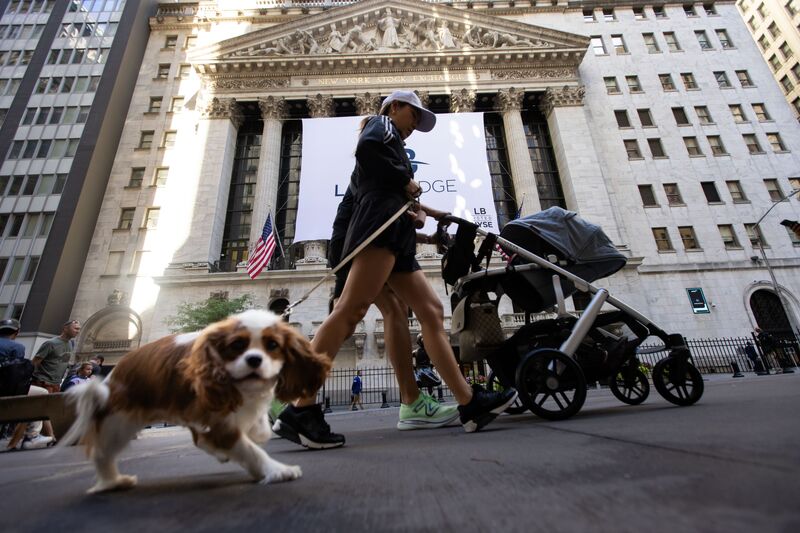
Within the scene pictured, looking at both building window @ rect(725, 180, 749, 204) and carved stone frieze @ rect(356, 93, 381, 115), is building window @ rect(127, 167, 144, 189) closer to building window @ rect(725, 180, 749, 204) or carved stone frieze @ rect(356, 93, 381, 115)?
carved stone frieze @ rect(356, 93, 381, 115)

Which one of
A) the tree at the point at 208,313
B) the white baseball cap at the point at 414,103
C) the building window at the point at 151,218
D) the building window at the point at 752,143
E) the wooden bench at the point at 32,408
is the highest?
the building window at the point at 752,143

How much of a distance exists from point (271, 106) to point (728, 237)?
29427 mm

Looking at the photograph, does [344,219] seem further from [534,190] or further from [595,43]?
[595,43]

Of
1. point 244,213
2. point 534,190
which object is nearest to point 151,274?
point 244,213

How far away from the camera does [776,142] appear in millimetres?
25234

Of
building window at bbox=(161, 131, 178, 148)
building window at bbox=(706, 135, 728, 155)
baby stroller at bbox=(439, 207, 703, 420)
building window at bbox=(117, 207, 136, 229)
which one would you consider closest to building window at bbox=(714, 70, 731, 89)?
building window at bbox=(706, 135, 728, 155)

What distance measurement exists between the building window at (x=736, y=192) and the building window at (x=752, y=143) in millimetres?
3039

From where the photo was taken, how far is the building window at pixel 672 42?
1107 inches

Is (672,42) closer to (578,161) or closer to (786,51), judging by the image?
(578,161)

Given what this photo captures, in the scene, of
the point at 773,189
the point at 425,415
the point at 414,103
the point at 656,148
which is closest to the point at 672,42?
the point at 656,148

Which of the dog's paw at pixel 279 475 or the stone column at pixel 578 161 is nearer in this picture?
the dog's paw at pixel 279 475

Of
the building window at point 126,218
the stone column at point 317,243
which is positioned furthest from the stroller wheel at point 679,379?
the building window at point 126,218

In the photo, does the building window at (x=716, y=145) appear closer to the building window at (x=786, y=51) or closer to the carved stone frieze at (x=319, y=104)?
the carved stone frieze at (x=319, y=104)

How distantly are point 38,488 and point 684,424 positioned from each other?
10.3 ft
